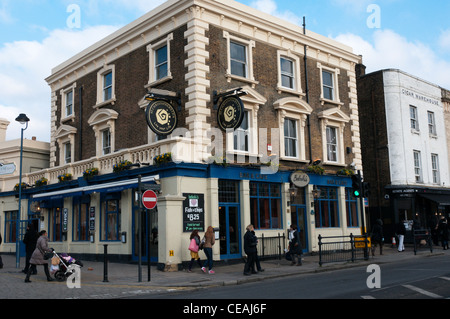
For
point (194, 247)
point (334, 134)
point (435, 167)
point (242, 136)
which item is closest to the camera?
point (194, 247)

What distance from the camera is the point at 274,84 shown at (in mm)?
22375

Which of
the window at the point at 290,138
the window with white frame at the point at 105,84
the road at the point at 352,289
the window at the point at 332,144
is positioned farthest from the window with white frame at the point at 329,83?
the road at the point at 352,289

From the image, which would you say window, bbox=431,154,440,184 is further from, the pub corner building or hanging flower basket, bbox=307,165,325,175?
hanging flower basket, bbox=307,165,325,175

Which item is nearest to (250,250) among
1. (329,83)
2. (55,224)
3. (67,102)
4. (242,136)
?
(242,136)

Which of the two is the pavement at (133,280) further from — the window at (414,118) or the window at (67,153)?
the window at (414,118)

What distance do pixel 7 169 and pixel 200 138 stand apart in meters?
15.2

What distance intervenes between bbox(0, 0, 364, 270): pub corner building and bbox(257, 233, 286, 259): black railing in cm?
45

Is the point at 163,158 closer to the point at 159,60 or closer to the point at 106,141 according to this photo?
the point at 159,60

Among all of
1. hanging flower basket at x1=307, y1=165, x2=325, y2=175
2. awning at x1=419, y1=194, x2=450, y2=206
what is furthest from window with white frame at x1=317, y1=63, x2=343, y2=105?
awning at x1=419, y1=194, x2=450, y2=206

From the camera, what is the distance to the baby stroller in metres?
14.8

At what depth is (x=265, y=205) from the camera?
21.2 m

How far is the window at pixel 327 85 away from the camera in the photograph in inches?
997
